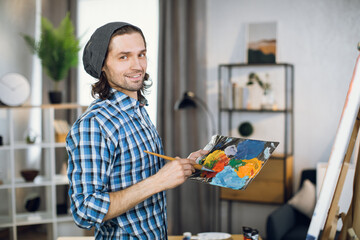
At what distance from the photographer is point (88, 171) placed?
1302mm

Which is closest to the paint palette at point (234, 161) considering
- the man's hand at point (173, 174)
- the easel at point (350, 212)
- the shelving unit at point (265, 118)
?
the man's hand at point (173, 174)

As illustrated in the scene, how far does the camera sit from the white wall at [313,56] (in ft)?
12.8

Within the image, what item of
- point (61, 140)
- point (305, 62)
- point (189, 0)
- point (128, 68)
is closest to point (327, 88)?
point (305, 62)

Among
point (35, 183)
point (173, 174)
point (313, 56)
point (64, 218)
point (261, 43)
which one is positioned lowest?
point (64, 218)

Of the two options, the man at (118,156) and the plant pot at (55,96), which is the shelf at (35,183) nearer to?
the plant pot at (55,96)

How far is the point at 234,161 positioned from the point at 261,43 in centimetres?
284

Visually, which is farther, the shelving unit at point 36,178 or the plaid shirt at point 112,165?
the shelving unit at point 36,178

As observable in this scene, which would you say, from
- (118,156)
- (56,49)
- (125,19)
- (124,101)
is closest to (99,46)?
(124,101)

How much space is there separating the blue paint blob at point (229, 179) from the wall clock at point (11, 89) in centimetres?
270

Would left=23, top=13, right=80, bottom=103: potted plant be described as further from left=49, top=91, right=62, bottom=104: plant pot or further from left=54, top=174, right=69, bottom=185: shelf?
left=54, top=174, right=69, bottom=185: shelf

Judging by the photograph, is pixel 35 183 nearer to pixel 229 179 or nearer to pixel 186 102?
pixel 186 102

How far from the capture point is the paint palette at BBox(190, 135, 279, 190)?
4.61 feet

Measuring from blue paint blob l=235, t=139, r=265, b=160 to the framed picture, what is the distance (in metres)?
2.62

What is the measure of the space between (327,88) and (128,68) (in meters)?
2.95
